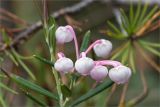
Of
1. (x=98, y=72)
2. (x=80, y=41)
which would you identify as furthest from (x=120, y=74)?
(x=80, y=41)

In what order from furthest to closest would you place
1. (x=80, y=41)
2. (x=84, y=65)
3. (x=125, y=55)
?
(x=80, y=41) → (x=125, y=55) → (x=84, y=65)

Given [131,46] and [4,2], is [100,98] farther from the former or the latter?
[4,2]

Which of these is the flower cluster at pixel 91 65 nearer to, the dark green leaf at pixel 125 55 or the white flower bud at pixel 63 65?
the white flower bud at pixel 63 65

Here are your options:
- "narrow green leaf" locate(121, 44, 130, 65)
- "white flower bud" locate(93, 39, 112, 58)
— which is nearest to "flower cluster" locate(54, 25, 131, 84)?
"white flower bud" locate(93, 39, 112, 58)

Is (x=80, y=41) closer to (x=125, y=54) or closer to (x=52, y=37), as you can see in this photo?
(x=125, y=54)

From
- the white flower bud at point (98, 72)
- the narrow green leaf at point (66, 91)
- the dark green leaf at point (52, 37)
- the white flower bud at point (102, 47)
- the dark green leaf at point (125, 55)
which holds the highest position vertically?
the dark green leaf at point (52, 37)

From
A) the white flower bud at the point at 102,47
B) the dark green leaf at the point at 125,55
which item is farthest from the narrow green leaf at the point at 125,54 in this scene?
the white flower bud at the point at 102,47
